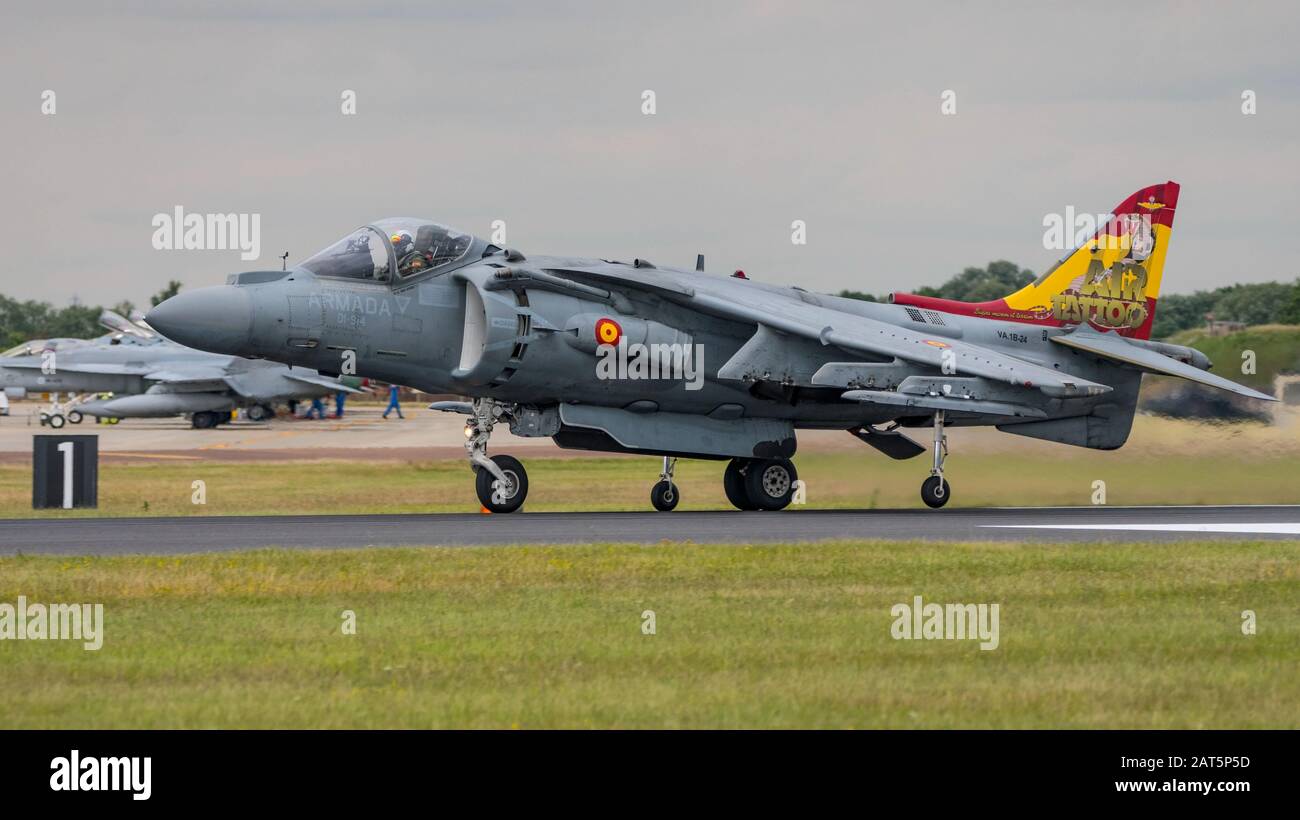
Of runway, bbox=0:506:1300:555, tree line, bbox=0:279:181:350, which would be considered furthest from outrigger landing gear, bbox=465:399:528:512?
tree line, bbox=0:279:181:350

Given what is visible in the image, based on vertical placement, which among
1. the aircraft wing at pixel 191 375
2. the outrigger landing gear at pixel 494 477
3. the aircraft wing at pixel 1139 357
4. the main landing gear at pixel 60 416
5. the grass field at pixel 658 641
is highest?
the aircraft wing at pixel 191 375

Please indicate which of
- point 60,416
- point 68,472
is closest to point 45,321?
point 60,416

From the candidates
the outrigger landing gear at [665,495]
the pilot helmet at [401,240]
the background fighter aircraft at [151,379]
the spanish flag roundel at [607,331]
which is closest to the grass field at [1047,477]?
the outrigger landing gear at [665,495]

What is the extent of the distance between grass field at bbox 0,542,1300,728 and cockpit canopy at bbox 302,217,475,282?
18.7ft

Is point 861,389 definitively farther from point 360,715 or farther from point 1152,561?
point 360,715

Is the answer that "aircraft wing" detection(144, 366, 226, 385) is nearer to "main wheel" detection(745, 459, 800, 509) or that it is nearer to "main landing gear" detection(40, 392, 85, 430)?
"main landing gear" detection(40, 392, 85, 430)

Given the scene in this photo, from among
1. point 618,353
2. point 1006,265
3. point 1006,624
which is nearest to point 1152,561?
point 1006,624

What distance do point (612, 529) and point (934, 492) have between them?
19.2 ft

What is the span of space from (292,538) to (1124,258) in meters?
13.7

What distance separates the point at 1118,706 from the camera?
792cm

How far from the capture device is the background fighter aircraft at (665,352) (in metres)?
18.5

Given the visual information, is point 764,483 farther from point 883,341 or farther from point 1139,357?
point 1139,357

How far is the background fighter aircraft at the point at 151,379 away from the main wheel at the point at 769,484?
117 ft

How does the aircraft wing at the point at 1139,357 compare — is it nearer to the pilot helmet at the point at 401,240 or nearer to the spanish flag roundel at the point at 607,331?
the spanish flag roundel at the point at 607,331
